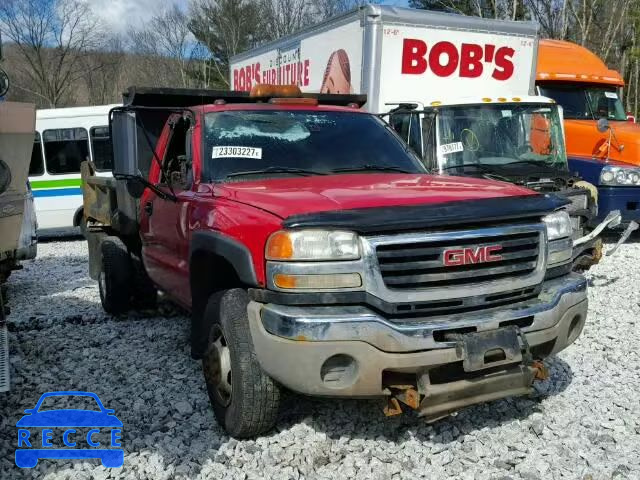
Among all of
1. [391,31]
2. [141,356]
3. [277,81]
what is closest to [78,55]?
[277,81]

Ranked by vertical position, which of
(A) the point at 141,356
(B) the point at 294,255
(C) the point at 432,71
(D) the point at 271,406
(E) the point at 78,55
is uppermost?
(E) the point at 78,55

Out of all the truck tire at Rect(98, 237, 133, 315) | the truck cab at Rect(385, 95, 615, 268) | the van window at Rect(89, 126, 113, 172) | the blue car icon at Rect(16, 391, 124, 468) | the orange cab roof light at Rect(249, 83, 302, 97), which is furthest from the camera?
the van window at Rect(89, 126, 113, 172)

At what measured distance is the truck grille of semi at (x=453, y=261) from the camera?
2.96m

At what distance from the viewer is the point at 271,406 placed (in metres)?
A: 3.27

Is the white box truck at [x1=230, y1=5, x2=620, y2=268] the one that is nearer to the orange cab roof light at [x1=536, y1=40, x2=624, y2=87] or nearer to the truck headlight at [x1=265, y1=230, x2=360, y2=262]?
the orange cab roof light at [x1=536, y1=40, x2=624, y2=87]

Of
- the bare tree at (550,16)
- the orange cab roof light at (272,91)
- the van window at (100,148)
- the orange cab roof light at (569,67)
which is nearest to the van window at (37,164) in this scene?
the van window at (100,148)

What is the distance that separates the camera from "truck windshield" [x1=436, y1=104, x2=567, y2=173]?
670 cm

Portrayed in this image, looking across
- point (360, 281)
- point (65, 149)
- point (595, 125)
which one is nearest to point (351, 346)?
point (360, 281)

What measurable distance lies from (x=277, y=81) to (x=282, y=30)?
23633 millimetres

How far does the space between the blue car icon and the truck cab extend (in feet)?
13.8

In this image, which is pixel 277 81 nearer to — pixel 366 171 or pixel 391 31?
pixel 391 31

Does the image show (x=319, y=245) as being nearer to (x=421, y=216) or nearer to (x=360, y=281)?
(x=360, y=281)

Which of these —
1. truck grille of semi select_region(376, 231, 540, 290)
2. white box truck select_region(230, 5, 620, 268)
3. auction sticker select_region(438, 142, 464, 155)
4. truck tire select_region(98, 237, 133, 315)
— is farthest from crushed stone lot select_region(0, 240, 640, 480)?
auction sticker select_region(438, 142, 464, 155)

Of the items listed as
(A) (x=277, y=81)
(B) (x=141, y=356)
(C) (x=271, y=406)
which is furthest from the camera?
(A) (x=277, y=81)
